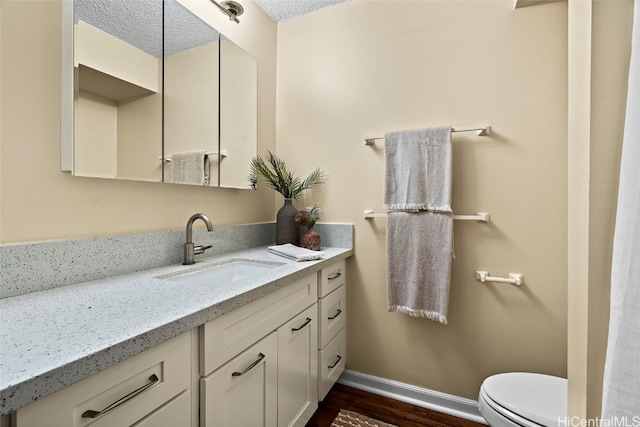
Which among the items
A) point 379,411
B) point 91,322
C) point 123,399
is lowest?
point 379,411

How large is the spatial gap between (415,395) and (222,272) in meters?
1.26

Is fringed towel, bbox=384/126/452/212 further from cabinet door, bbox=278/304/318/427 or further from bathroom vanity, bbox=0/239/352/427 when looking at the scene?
cabinet door, bbox=278/304/318/427

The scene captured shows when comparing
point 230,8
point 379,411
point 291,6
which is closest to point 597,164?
point 379,411

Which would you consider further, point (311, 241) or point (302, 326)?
point (311, 241)

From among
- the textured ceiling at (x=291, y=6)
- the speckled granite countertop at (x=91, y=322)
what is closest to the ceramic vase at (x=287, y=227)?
the speckled granite countertop at (x=91, y=322)

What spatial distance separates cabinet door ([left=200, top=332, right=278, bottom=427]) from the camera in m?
0.80

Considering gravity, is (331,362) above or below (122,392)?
below

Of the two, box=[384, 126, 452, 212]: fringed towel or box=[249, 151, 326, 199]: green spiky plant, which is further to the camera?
box=[249, 151, 326, 199]: green spiky plant

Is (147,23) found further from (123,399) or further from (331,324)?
Answer: (331,324)

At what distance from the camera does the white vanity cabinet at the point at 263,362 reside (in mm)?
808

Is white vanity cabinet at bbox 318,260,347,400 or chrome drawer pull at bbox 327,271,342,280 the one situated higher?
chrome drawer pull at bbox 327,271,342,280

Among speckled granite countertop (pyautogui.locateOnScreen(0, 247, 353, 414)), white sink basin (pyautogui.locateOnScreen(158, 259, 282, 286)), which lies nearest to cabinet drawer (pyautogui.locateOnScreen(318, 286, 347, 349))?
white sink basin (pyautogui.locateOnScreen(158, 259, 282, 286))

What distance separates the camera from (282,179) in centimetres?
182

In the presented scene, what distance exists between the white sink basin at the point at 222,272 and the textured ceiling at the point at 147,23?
94cm
